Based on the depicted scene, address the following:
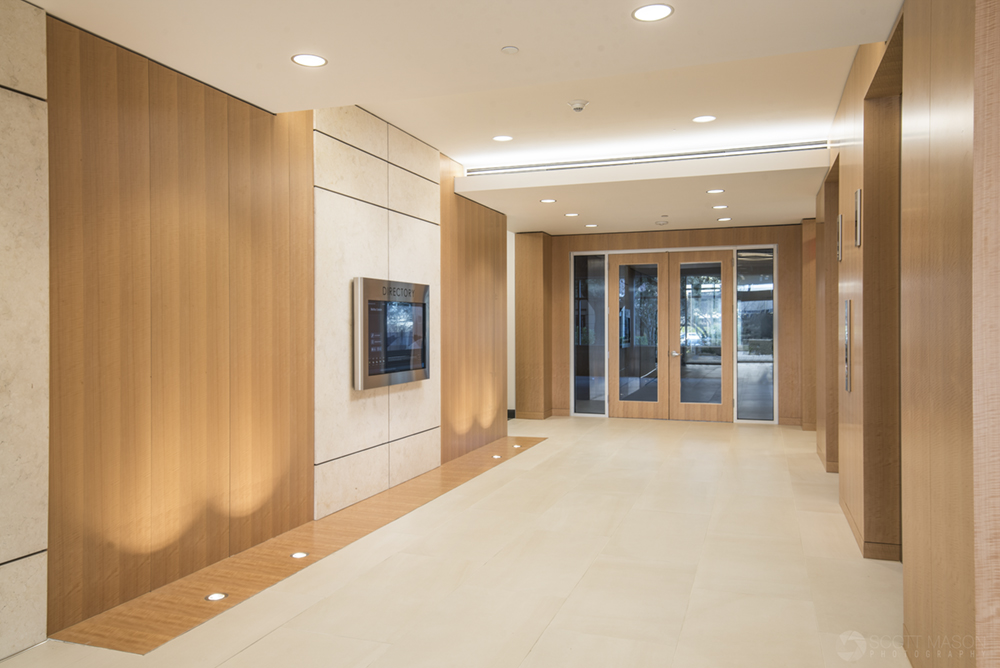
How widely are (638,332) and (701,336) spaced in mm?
936

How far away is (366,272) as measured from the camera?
18.2 feet

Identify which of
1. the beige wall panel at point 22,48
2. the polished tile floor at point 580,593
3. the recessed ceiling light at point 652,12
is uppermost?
the recessed ceiling light at point 652,12

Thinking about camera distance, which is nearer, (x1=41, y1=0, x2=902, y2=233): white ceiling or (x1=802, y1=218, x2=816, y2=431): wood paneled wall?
(x1=41, y1=0, x2=902, y2=233): white ceiling

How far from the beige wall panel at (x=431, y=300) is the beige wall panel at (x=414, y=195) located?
0.27ft

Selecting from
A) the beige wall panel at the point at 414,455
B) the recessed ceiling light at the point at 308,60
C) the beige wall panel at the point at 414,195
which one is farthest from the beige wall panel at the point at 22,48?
the beige wall panel at the point at 414,455

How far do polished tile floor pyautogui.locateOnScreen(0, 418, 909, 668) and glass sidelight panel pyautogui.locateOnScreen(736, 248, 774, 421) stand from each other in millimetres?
3863

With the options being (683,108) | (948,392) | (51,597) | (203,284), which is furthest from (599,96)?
(51,597)

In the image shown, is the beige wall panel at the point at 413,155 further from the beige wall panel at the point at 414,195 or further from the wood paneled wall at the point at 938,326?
the wood paneled wall at the point at 938,326

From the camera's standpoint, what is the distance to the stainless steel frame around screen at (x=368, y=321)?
534 cm

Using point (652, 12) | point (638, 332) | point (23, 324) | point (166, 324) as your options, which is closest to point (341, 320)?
point (166, 324)

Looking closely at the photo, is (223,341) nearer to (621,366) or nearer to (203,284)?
(203,284)

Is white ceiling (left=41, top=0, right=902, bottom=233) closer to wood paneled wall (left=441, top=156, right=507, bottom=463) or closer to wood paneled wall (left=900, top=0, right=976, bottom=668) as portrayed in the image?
wood paneled wall (left=900, top=0, right=976, bottom=668)

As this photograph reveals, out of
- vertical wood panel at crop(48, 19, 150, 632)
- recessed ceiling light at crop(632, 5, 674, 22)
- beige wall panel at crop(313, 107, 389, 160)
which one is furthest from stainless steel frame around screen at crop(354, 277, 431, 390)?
recessed ceiling light at crop(632, 5, 674, 22)

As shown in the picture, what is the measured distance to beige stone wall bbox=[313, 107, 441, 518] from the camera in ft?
16.6
